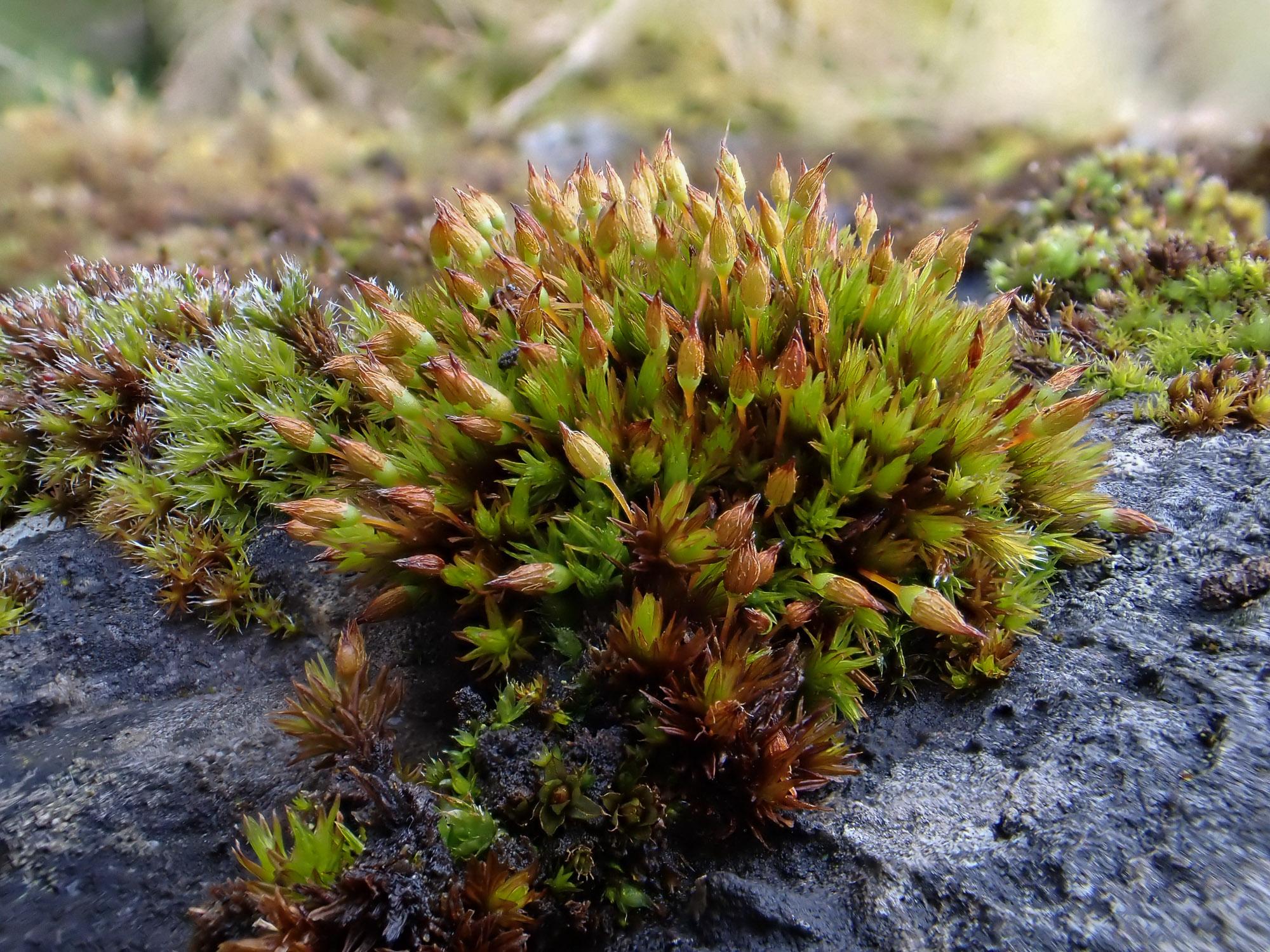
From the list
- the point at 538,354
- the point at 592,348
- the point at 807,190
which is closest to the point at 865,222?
the point at 807,190

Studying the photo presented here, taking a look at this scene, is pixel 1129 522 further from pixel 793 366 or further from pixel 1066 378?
pixel 793 366

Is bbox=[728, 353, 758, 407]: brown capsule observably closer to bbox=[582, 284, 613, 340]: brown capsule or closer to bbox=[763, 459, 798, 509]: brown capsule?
bbox=[763, 459, 798, 509]: brown capsule

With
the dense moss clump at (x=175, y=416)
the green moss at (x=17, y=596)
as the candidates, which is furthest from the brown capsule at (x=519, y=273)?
the green moss at (x=17, y=596)

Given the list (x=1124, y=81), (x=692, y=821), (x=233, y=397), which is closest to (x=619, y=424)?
(x=692, y=821)

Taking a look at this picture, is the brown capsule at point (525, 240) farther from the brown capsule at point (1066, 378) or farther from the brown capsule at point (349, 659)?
the brown capsule at point (1066, 378)

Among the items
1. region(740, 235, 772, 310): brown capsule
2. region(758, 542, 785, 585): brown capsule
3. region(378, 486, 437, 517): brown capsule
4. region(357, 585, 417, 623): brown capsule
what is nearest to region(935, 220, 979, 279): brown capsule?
region(740, 235, 772, 310): brown capsule

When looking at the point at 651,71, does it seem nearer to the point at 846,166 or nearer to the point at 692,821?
the point at 846,166
